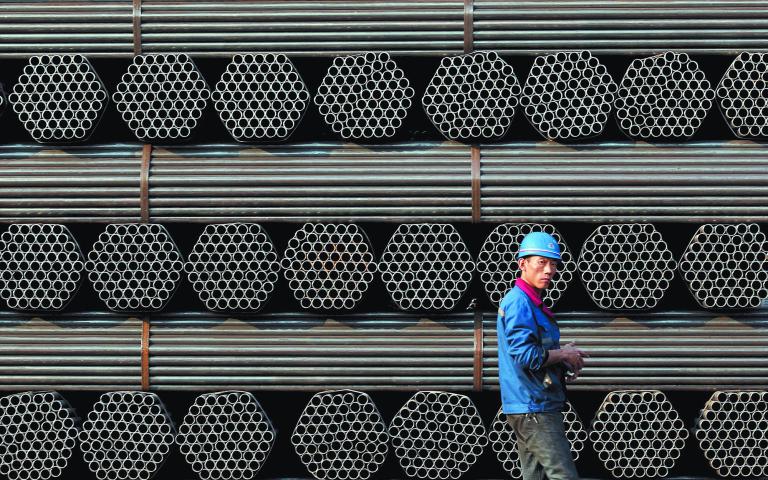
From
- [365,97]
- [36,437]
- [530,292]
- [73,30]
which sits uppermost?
[73,30]

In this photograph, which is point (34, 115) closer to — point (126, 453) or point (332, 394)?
point (126, 453)

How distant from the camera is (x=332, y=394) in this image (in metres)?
5.84

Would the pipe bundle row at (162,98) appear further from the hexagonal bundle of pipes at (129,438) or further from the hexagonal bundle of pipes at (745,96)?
the hexagonal bundle of pipes at (745,96)

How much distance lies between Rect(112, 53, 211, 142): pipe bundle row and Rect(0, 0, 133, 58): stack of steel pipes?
0.22 m

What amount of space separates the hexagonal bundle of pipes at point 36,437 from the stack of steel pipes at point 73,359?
0.10 metres

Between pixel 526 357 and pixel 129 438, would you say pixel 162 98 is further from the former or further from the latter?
pixel 526 357

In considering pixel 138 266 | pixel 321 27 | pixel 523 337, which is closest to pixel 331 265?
pixel 138 266

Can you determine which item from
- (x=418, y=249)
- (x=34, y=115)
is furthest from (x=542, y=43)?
(x=34, y=115)

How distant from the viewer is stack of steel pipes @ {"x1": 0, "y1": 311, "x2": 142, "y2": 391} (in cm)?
590

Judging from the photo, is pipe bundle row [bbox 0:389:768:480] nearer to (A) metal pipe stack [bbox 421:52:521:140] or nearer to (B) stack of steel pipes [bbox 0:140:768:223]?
(B) stack of steel pipes [bbox 0:140:768:223]

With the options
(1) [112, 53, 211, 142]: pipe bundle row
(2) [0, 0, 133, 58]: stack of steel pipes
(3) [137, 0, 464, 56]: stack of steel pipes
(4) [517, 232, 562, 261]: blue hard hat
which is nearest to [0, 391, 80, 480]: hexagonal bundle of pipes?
(1) [112, 53, 211, 142]: pipe bundle row

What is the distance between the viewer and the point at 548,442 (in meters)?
4.63

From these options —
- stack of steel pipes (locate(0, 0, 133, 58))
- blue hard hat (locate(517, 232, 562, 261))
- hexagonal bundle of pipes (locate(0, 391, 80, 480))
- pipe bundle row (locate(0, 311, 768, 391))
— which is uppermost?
stack of steel pipes (locate(0, 0, 133, 58))

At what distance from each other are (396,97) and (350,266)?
1135 millimetres
